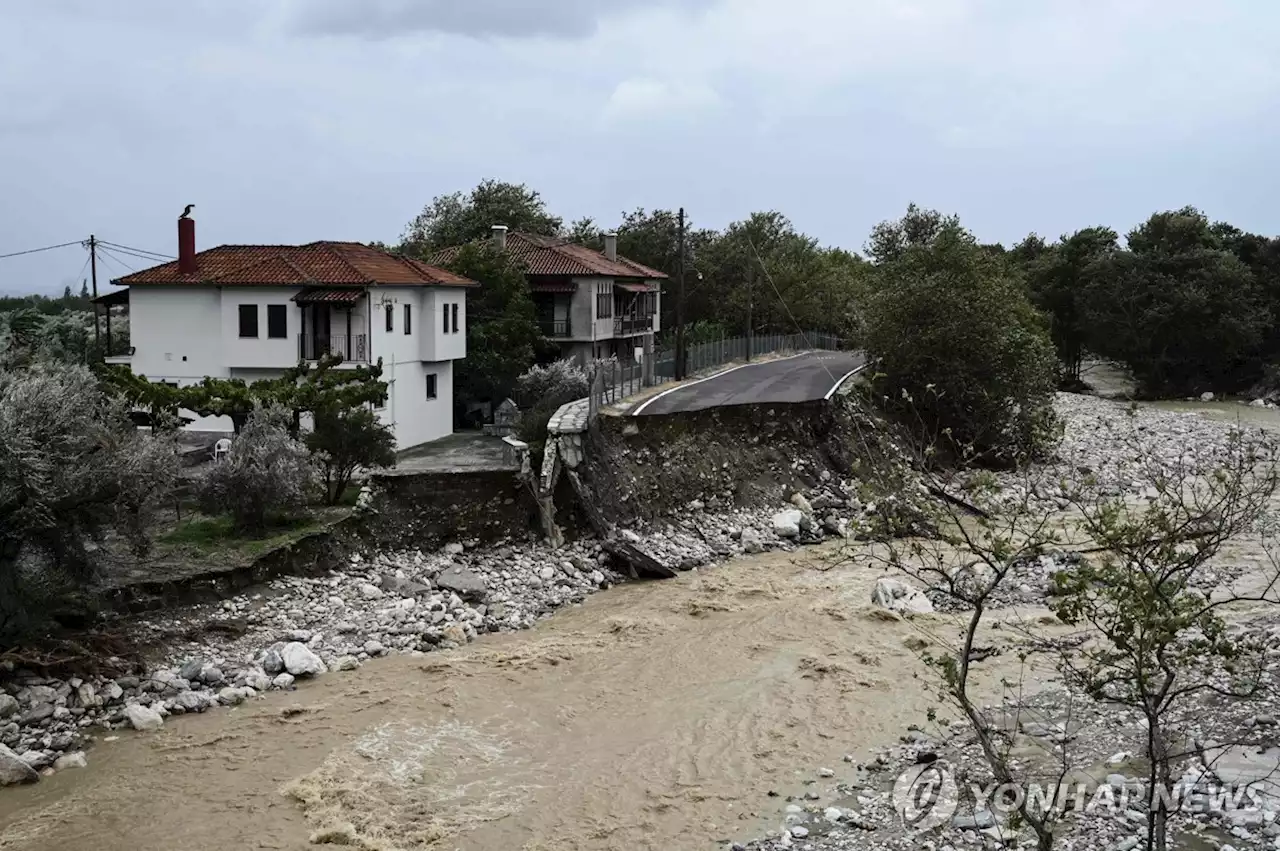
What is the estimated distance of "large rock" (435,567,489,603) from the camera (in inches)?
981

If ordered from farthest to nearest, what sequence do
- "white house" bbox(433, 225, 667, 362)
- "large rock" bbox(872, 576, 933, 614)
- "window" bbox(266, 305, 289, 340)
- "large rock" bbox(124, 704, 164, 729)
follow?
1. "white house" bbox(433, 225, 667, 362)
2. "window" bbox(266, 305, 289, 340)
3. "large rock" bbox(872, 576, 933, 614)
4. "large rock" bbox(124, 704, 164, 729)

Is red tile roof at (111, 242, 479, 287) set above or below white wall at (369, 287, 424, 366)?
above

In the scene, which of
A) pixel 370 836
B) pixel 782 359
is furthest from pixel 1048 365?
pixel 370 836

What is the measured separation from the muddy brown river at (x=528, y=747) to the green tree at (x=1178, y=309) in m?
47.9

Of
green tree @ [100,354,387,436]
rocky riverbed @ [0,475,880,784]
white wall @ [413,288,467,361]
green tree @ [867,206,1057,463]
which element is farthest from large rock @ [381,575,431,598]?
green tree @ [867,206,1057,463]

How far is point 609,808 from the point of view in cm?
1482

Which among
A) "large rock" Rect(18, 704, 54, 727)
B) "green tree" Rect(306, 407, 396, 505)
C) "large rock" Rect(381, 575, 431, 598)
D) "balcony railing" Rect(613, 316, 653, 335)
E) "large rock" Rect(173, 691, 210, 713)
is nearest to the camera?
"large rock" Rect(18, 704, 54, 727)

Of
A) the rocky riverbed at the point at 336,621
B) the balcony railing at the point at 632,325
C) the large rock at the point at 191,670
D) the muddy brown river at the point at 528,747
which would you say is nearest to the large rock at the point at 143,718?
the rocky riverbed at the point at 336,621

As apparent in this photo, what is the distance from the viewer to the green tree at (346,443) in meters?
27.5

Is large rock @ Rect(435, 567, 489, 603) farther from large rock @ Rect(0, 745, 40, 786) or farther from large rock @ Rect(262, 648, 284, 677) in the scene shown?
large rock @ Rect(0, 745, 40, 786)

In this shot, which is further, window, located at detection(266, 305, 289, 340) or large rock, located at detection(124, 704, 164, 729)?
window, located at detection(266, 305, 289, 340)

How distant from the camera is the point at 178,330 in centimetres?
3656

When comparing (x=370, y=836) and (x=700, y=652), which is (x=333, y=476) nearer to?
(x=700, y=652)

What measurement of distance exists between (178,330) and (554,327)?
18.0m
